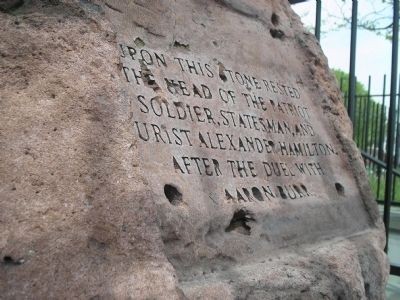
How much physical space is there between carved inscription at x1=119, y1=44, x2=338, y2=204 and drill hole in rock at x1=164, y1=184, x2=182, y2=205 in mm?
70

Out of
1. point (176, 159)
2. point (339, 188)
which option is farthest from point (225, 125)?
point (339, 188)

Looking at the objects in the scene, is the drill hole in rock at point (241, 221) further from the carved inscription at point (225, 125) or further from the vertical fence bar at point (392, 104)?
the vertical fence bar at point (392, 104)

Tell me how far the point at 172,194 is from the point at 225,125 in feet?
1.51

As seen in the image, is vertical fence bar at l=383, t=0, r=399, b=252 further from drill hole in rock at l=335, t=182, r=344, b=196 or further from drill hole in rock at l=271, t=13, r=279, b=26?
drill hole in rock at l=271, t=13, r=279, b=26

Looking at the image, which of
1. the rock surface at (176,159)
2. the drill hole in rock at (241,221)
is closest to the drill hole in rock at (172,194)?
the rock surface at (176,159)

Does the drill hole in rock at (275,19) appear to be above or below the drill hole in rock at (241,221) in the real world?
above

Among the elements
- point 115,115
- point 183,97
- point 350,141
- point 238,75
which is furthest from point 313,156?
point 115,115

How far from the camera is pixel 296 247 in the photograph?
183 cm

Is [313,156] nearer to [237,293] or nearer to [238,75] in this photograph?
[238,75]

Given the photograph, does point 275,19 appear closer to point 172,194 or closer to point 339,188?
point 339,188

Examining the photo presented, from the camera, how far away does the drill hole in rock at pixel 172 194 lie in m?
1.45

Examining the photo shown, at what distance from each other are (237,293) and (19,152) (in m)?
0.74

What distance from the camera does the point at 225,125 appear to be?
5.98ft

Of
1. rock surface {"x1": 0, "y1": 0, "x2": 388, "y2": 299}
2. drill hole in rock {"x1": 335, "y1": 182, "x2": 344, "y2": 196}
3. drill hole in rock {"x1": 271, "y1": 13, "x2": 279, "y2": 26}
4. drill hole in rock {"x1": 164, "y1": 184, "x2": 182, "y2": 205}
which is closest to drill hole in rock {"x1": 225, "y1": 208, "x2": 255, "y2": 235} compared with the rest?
rock surface {"x1": 0, "y1": 0, "x2": 388, "y2": 299}
